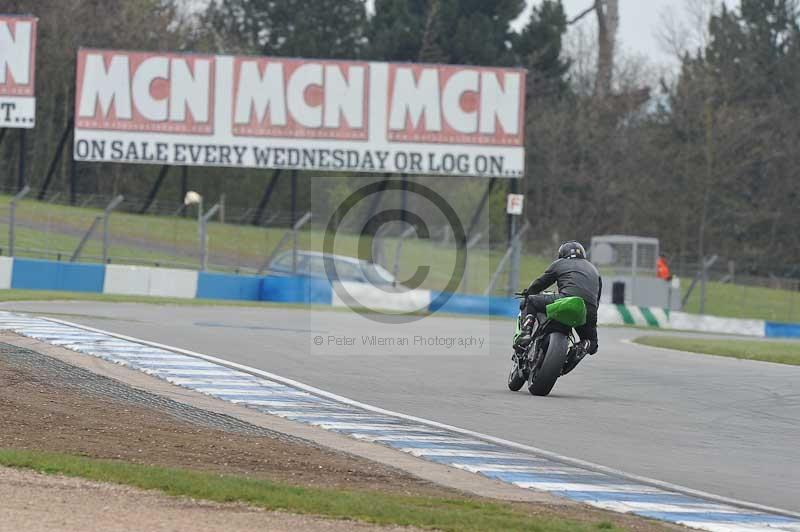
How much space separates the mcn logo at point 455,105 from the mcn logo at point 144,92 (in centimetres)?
571

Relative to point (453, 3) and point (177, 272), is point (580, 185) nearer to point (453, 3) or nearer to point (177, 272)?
point (453, 3)

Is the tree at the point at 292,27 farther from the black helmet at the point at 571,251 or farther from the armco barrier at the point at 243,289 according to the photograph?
the black helmet at the point at 571,251

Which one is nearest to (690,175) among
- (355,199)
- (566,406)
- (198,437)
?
(355,199)

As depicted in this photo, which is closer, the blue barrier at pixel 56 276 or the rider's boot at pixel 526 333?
the rider's boot at pixel 526 333

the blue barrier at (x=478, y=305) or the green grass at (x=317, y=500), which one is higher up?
the blue barrier at (x=478, y=305)

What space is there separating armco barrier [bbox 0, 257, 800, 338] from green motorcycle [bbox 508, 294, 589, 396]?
18509 millimetres

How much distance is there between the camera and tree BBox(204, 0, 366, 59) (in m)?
71.3

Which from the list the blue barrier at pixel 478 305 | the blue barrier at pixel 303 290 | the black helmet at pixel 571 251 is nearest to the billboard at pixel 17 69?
the blue barrier at pixel 303 290

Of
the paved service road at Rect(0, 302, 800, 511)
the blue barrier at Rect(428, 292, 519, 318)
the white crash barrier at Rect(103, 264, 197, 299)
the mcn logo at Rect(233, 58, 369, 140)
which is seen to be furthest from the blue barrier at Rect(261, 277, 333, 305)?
the mcn logo at Rect(233, 58, 369, 140)

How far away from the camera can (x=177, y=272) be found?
33.5 metres

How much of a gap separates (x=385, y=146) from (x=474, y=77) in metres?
3.54

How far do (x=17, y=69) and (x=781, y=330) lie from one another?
915 inches

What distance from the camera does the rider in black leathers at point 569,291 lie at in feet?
46.6

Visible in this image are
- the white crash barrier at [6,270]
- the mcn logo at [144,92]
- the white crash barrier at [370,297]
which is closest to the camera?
the white crash barrier at [6,270]
